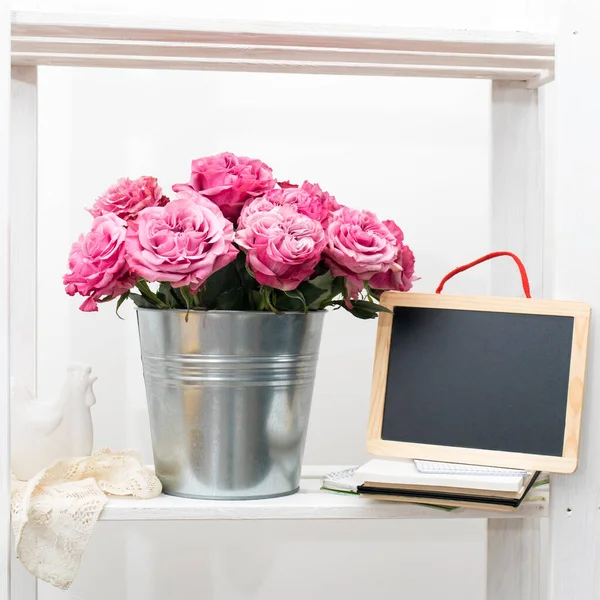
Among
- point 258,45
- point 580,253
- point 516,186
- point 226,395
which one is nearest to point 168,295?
point 226,395

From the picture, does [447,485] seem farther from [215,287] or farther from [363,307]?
[215,287]

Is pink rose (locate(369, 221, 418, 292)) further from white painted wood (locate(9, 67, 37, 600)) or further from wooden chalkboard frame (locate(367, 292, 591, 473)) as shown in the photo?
white painted wood (locate(9, 67, 37, 600))

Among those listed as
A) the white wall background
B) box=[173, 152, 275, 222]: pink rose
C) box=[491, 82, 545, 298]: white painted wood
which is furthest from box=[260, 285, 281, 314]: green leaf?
the white wall background

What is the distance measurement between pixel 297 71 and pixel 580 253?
48cm

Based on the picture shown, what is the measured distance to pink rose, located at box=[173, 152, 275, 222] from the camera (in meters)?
0.99

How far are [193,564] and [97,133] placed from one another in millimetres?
846

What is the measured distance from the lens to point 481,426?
99cm

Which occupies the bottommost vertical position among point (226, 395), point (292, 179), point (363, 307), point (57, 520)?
point (57, 520)

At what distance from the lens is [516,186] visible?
4.23 feet

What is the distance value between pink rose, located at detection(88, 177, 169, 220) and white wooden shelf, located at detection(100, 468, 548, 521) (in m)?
0.37

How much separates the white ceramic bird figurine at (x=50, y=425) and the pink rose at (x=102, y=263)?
0.68ft

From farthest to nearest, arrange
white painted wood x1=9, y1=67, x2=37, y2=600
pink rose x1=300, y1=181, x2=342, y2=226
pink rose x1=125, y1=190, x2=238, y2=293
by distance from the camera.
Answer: white painted wood x1=9, y1=67, x2=37, y2=600 → pink rose x1=300, y1=181, x2=342, y2=226 → pink rose x1=125, y1=190, x2=238, y2=293

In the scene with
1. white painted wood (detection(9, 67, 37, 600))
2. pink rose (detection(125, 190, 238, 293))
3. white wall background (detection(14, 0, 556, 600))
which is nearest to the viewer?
pink rose (detection(125, 190, 238, 293))

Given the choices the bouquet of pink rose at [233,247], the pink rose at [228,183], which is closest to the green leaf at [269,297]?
the bouquet of pink rose at [233,247]
